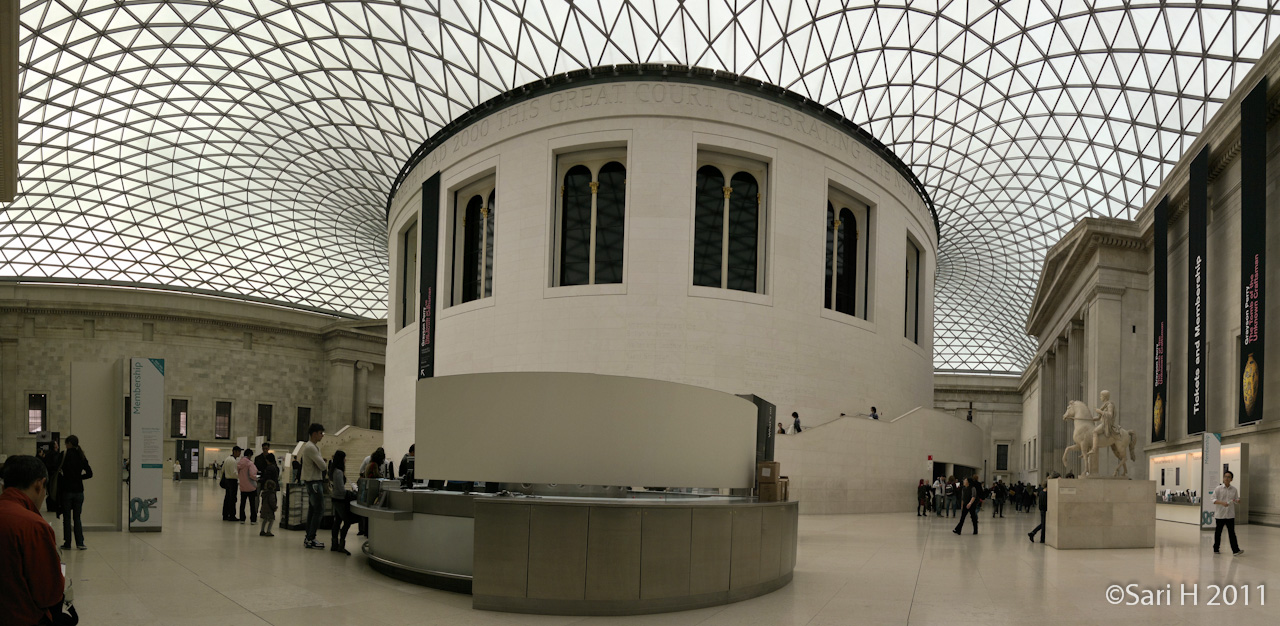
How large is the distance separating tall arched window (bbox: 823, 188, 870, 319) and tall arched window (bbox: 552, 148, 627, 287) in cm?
1075

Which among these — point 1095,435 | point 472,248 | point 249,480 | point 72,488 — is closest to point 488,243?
point 472,248

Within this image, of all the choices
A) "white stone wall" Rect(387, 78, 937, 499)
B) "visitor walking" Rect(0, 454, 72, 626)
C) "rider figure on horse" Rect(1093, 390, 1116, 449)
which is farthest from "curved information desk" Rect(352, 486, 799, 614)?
"white stone wall" Rect(387, 78, 937, 499)

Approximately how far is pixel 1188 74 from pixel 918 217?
14726mm

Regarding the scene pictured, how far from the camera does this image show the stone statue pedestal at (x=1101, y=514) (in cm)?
1795

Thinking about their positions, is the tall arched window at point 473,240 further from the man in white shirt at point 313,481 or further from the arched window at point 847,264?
the man in white shirt at point 313,481

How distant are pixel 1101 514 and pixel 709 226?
2133cm

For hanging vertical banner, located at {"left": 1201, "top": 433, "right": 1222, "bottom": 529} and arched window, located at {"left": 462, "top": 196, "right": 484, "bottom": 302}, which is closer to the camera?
hanging vertical banner, located at {"left": 1201, "top": 433, "right": 1222, "bottom": 529}

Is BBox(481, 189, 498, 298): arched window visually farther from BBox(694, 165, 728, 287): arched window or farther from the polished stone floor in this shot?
the polished stone floor

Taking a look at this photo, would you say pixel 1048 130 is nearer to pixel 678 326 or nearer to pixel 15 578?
pixel 678 326

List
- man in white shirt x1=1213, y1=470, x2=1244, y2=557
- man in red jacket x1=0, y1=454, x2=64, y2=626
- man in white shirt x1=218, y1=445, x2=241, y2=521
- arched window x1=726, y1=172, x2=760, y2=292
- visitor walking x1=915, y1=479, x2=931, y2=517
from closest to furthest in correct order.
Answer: man in red jacket x1=0, y1=454, x2=64, y2=626 → man in white shirt x1=1213, y1=470, x2=1244, y2=557 → man in white shirt x1=218, y1=445, x2=241, y2=521 → visitor walking x1=915, y1=479, x2=931, y2=517 → arched window x1=726, y1=172, x2=760, y2=292

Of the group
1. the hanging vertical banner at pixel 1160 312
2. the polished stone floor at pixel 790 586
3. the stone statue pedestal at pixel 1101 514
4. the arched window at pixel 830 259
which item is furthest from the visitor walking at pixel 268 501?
the hanging vertical banner at pixel 1160 312

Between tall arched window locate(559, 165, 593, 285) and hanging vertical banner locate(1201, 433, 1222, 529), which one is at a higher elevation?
tall arched window locate(559, 165, 593, 285)

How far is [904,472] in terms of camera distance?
116ft

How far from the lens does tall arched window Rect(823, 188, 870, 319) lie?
1570 inches
